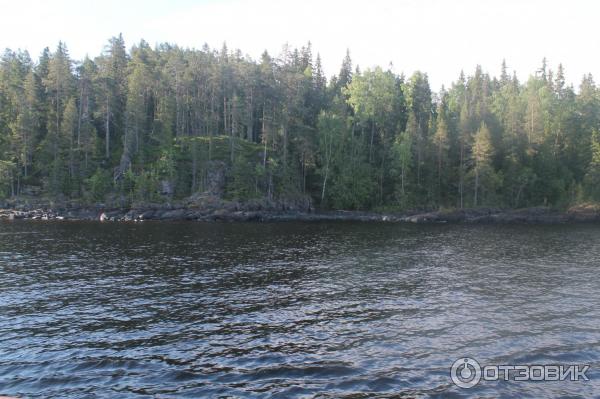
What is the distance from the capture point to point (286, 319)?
76.9 feet

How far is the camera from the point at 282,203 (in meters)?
91.8

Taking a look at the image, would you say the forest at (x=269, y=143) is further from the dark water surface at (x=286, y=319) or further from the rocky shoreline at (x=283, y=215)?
the dark water surface at (x=286, y=319)

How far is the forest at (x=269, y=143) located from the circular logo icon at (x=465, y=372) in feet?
246

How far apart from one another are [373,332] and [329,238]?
36.9m

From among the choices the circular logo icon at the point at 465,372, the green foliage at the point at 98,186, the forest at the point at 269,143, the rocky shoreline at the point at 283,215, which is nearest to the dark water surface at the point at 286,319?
the circular logo icon at the point at 465,372

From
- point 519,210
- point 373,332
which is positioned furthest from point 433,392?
point 519,210

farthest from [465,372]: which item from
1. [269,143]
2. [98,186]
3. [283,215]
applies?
[269,143]

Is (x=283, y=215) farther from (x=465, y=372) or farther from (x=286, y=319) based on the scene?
(x=465, y=372)

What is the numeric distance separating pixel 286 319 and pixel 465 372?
9668mm

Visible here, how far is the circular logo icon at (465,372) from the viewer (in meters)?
16.2

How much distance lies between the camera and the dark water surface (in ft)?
53.0

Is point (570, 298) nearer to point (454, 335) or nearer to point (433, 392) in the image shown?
point (454, 335)

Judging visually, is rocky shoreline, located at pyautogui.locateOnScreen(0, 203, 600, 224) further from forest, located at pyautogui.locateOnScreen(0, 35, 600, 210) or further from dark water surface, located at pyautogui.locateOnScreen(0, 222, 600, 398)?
dark water surface, located at pyautogui.locateOnScreen(0, 222, 600, 398)

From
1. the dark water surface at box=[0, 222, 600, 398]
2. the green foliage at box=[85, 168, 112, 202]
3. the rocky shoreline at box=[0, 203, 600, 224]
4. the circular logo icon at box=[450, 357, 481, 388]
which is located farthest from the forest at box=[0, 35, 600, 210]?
the circular logo icon at box=[450, 357, 481, 388]
